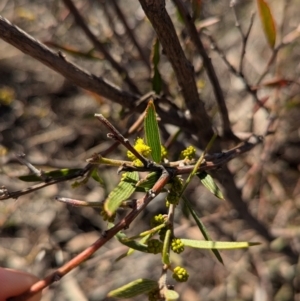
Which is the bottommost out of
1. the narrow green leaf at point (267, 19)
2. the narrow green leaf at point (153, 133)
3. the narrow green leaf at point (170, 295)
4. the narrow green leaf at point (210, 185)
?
the narrow green leaf at point (170, 295)

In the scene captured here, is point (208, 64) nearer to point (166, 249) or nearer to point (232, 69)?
point (232, 69)

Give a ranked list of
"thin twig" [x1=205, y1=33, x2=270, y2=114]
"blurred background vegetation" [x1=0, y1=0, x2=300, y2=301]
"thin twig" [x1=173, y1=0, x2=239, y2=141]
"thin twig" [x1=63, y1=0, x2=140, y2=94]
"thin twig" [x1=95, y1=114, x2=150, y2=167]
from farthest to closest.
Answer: "blurred background vegetation" [x1=0, y1=0, x2=300, y2=301] → "thin twig" [x1=63, y1=0, x2=140, y2=94] → "thin twig" [x1=205, y1=33, x2=270, y2=114] → "thin twig" [x1=173, y1=0, x2=239, y2=141] → "thin twig" [x1=95, y1=114, x2=150, y2=167]

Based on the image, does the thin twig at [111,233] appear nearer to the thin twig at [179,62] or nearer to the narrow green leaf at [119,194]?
the narrow green leaf at [119,194]

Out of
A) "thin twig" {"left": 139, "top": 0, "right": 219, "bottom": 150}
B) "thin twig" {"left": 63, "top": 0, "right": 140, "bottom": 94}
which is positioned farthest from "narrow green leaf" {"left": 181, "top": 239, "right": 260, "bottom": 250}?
"thin twig" {"left": 63, "top": 0, "right": 140, "bottom": 94}

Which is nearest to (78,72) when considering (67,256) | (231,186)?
(231,186)

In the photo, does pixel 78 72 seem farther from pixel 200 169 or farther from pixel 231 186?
pixel 231 186

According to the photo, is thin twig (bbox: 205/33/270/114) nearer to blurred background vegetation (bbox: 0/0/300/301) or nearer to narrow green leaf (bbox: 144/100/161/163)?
blurred background vegetation (bbox: 0/0/300/301)

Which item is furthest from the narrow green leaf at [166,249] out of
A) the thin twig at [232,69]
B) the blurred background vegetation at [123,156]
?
the blurred background vegetation at [123,156]

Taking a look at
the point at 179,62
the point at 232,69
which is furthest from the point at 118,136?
the point at 232,69
